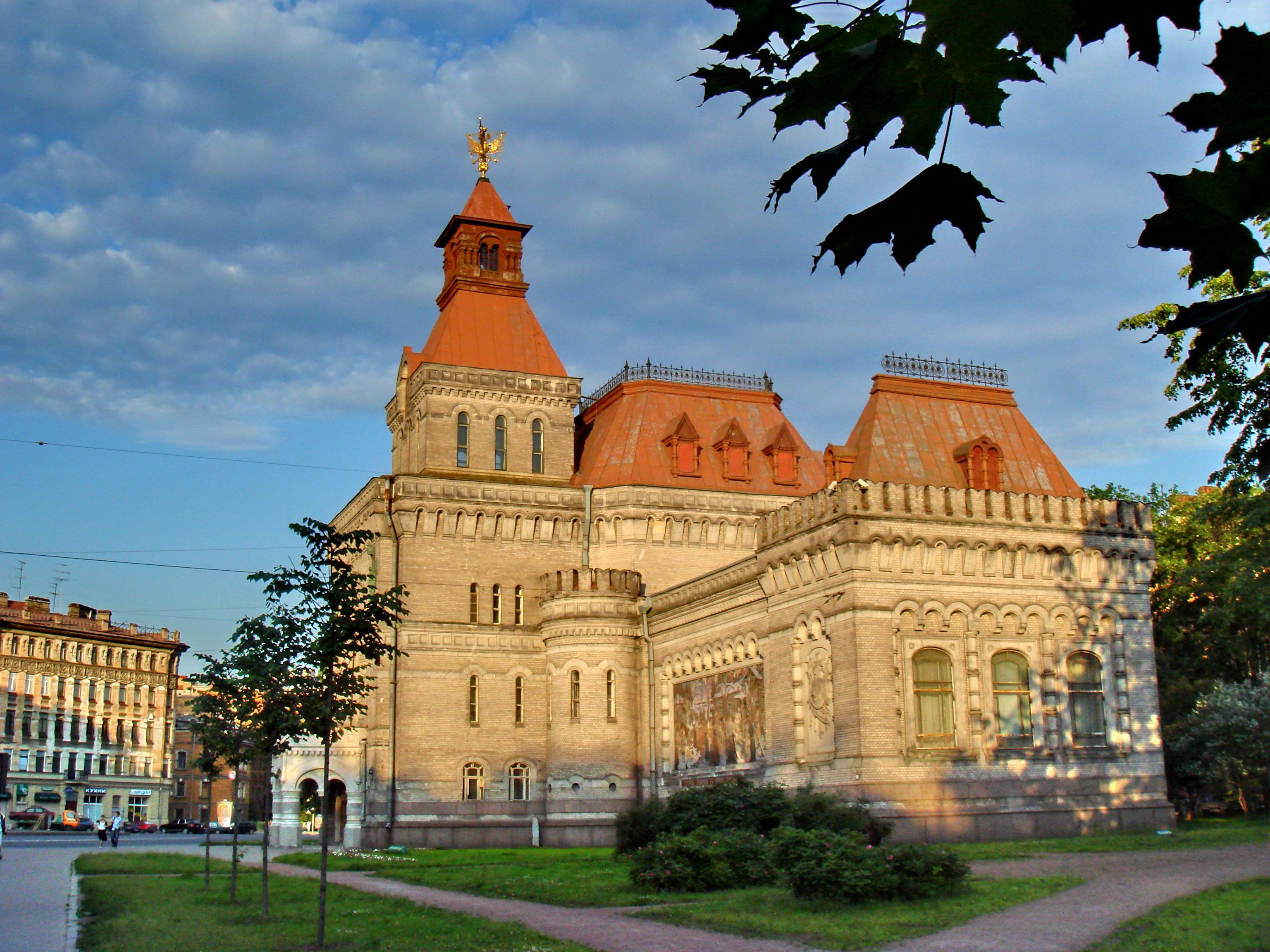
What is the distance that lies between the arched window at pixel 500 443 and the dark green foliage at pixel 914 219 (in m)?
43.8

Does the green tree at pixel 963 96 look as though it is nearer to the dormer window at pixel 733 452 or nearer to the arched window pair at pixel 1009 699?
the arched window pair at pixel 1009 699

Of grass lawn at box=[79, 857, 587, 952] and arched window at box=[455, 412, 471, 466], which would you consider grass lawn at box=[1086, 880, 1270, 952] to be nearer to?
grass lawn at box=[79, 857, 587, 952]

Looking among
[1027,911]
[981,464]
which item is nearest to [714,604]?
[981,464]

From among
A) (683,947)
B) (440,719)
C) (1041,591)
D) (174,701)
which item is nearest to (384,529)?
(440,719)

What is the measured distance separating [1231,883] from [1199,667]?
37.4 m

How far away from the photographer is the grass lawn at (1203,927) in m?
13.9

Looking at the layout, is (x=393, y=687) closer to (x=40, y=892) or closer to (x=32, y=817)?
(x=40, y=892)

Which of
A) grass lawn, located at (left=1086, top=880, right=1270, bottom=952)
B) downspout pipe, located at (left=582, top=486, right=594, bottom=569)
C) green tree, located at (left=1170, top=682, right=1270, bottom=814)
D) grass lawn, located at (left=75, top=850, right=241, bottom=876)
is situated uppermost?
downspout pipe, located at (left=582, top=486, right=594, bottom=569)

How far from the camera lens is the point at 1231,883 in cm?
1923

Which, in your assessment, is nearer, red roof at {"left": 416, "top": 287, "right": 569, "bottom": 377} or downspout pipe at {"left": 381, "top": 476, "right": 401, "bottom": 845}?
downspout pipe at {"left": 381, "top": 476, "right": 401, "bottom": 845}

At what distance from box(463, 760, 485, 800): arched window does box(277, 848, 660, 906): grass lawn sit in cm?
242

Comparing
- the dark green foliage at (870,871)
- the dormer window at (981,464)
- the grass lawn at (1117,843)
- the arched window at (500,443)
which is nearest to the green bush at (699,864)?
the dark green foliage at (870,871)

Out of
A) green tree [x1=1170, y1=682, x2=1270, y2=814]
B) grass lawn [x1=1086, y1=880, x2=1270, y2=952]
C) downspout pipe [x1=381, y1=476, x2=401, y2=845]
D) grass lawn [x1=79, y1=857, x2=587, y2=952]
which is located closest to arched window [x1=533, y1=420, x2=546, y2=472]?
downspout pipe [x1=381, y1=476, x2=401, y2=845]

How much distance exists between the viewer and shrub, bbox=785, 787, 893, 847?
2723 centimetres
